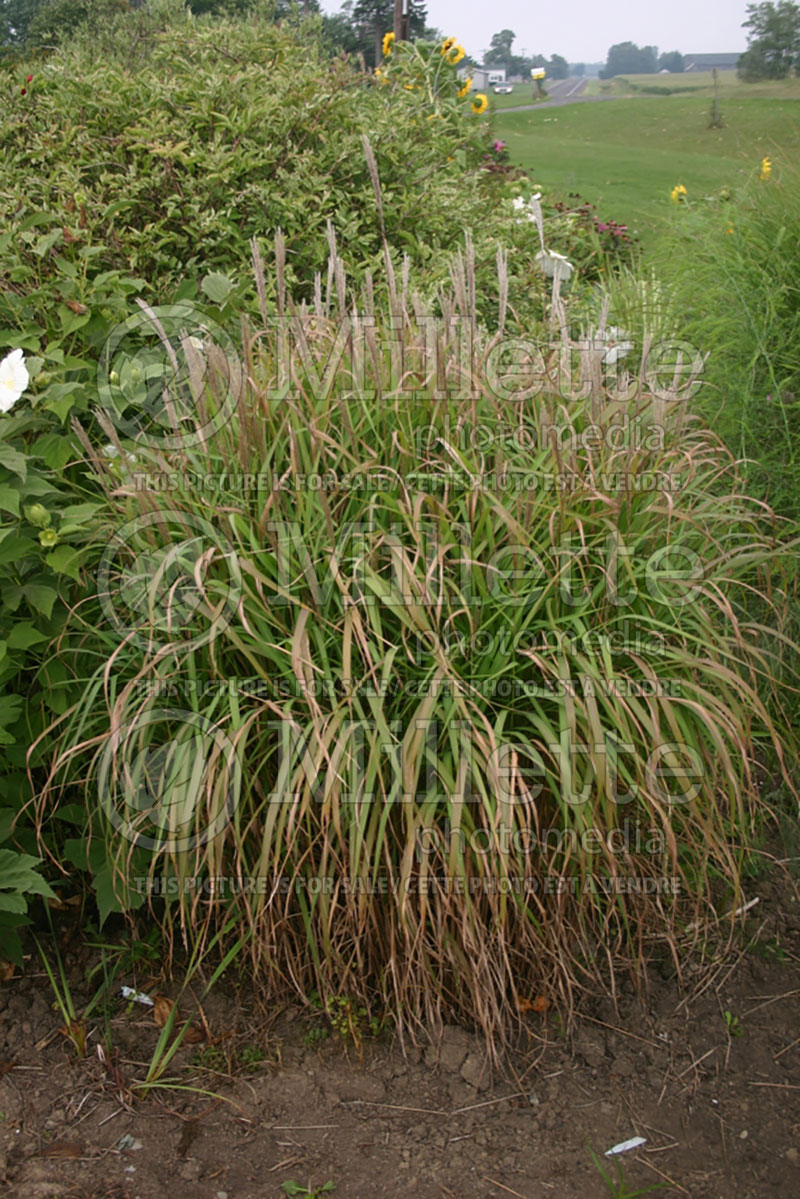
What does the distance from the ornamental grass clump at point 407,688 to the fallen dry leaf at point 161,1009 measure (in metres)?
0.16

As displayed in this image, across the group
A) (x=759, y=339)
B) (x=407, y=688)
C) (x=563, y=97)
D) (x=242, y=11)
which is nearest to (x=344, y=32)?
(x=242, y=11)

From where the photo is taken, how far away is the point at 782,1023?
7.21 feet

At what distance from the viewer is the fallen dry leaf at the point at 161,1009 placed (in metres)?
2.17

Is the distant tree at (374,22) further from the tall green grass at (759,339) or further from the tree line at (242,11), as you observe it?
the tall green grass at (759,339)

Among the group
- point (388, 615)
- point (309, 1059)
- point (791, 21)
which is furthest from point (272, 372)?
point (791, 21)

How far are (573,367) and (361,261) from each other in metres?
1.59

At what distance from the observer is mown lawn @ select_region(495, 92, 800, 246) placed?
9917 millimetres

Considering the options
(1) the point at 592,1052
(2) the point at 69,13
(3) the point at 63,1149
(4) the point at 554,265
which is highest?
(2) the point at 69,13

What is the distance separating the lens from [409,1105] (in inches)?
77.9

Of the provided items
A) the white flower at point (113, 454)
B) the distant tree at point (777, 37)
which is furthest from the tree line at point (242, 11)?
the white flower at point (113, 454)

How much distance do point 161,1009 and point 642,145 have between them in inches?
716

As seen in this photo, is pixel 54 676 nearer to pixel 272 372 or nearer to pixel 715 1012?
pixel 272 372

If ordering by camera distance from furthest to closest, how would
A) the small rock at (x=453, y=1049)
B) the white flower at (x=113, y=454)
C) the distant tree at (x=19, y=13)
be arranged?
1. the distant tree at (x=19, y=13)
2. the white flower at (x=113, y=454)
3. the small rock at (x=453, y=1049)

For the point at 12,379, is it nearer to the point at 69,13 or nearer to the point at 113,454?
the point at 113,454
